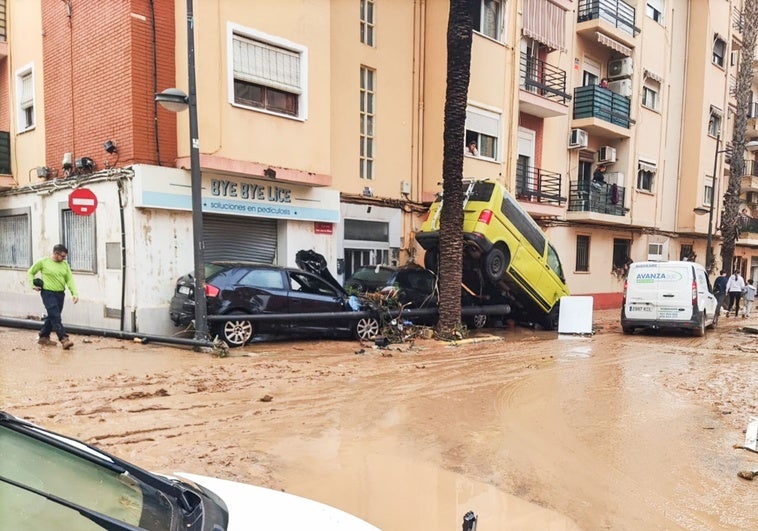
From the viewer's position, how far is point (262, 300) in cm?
1007

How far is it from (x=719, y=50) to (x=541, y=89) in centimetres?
1617

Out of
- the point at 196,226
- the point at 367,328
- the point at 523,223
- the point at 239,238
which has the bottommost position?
the point at 367,328

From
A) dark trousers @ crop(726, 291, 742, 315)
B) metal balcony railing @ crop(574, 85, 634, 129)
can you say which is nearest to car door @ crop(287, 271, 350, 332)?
metal balcony railing @ crop(574, 85, 634, 129)

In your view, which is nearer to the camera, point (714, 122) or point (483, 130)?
point (483, 130)

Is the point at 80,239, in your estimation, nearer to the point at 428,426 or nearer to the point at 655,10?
the point at 428,426

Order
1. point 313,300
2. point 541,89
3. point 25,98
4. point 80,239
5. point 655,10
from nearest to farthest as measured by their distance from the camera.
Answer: point 313,300 → point 80,239 → point 25,98 → point 541,89 → point 655,10

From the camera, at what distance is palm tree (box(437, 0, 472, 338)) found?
466 inches

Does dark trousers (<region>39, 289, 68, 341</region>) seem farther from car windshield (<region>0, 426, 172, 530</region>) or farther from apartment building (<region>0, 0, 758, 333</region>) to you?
car windshield (<region>0, 426, 172, 530</region>)

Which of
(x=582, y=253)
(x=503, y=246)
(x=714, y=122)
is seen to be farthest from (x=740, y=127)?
(x=503, y=246)

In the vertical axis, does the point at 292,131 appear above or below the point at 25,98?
below

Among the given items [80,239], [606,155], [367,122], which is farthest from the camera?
[606,155]

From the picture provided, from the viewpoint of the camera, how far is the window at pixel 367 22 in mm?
14875

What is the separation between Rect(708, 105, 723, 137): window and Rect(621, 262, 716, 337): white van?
18053mm

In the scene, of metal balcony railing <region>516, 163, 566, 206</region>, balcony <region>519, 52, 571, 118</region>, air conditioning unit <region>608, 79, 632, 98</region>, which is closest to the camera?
balcony <region>519, 52, 571, 118</region>
